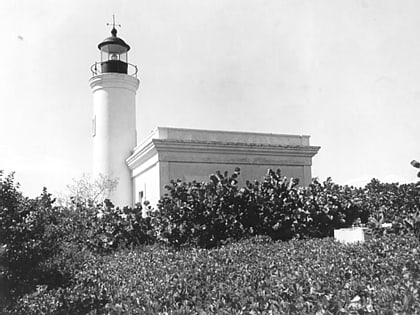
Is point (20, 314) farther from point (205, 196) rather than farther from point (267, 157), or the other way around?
point (267, 157)

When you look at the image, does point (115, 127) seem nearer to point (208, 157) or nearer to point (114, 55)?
point (114, 55)

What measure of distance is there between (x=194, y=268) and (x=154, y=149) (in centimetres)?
1039

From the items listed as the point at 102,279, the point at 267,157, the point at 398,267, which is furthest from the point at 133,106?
the point at 398,267

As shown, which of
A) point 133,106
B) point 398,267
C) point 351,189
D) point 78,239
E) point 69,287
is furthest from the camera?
point 133,106

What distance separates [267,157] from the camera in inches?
701

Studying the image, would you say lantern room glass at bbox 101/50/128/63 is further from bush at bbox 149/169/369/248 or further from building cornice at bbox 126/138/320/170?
bush at bbox 149/169/369/248

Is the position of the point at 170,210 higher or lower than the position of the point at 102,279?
higher

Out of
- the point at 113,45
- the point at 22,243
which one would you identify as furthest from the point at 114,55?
the point at 22,243

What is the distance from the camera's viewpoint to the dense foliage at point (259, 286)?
10.2ft

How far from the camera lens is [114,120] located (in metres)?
19.5

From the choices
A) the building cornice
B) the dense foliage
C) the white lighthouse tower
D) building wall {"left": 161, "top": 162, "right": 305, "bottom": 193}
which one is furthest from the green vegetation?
the white lighthouse tower

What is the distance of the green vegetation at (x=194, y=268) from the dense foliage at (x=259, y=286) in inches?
0.5

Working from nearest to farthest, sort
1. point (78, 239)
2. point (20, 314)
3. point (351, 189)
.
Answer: point (20, 314) < point (78, 239) < point (351, 189)

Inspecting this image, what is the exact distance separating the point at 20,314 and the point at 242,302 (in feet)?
9.41
